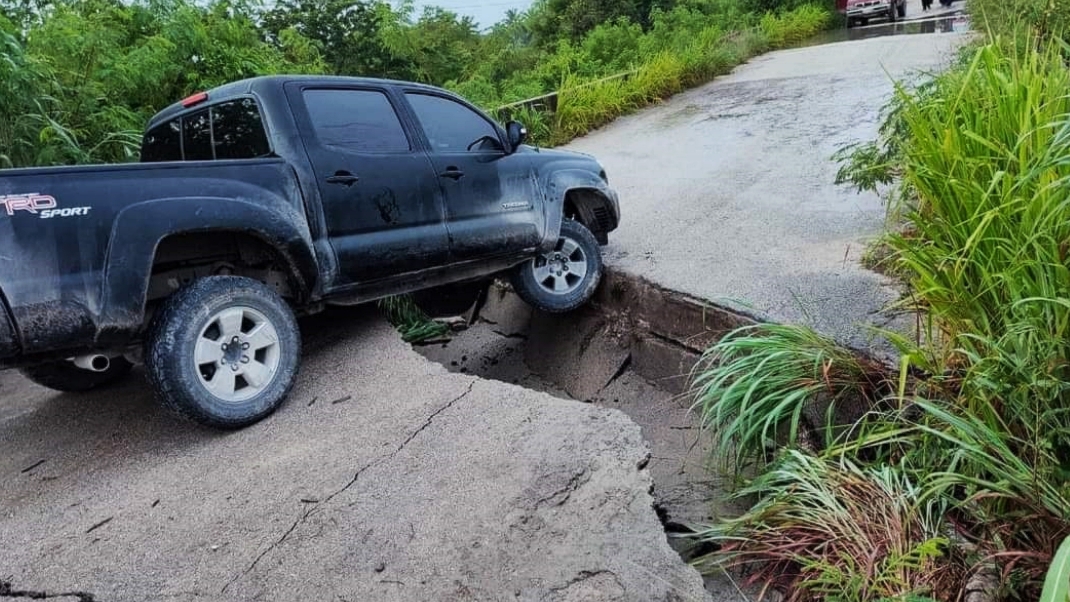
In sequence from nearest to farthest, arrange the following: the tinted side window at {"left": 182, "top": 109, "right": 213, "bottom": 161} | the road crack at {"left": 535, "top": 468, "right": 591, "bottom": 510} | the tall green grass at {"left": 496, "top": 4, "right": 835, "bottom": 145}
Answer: the road crack at {"left": 535, "top": 468, "right": 591, "bottom": 510}, the tinted side window at {"left": 182, "top": 109, "right": 213, "bottom": 161}, the tall green grass at {"left": 496, "top": 4, "right": 835, "bottom": 145}

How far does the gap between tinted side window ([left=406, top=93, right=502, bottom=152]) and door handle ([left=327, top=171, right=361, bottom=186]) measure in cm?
75

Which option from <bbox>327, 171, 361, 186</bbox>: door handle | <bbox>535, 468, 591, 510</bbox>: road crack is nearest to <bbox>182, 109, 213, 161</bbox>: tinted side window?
<bbox>327, 171, 361, 186</bbox>: door handle

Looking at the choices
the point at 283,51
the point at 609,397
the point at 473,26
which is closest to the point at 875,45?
the point at 473,26

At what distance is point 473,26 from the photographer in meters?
18.0

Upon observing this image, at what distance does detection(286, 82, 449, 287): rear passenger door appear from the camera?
4379 mm

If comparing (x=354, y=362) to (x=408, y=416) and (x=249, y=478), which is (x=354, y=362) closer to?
(x=408, y=416)

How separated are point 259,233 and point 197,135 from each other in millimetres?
1162

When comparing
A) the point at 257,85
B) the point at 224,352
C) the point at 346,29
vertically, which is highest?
the point at 346,29

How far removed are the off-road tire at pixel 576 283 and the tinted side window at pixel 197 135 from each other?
7.32 ft

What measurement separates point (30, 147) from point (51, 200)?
3.05m

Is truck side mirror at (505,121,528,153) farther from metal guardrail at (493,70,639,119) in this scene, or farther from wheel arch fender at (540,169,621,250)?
metal guardrail at (493,70,639,119)

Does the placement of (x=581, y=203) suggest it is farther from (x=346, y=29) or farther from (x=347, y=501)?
(x=346, y=29)

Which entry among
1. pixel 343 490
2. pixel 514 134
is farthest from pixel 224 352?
pixel 514 134

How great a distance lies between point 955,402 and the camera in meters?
3.16
